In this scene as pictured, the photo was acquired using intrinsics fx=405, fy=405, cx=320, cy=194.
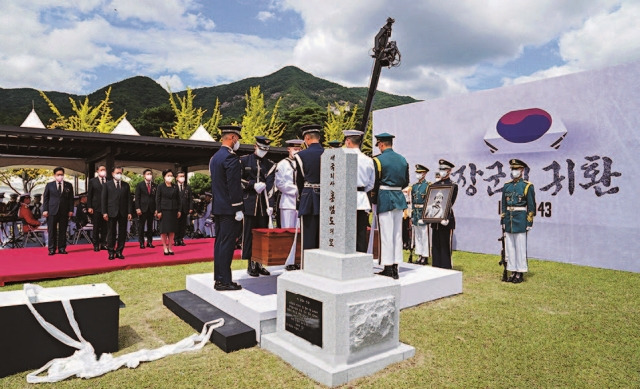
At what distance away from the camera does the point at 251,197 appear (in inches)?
244

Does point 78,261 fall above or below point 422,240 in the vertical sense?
below

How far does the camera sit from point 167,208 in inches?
369

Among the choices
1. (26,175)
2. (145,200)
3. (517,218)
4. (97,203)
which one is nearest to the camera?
(517,218)

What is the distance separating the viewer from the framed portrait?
7.90 meters

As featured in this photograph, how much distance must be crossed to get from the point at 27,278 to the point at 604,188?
11.6 metres

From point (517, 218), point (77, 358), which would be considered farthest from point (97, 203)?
point (517, 218)

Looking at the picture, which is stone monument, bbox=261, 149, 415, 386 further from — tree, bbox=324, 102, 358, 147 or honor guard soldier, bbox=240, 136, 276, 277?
tree, bbox=324, 102, 358, 147

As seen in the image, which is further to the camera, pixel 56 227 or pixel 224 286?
pixel 56 227

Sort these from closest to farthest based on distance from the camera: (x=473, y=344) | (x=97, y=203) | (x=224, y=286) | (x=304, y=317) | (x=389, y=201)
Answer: (x=304, y=317)
(x=473, y=344)
(x=224, y=286)
(x=389, y=201)
(x=97, y=203)

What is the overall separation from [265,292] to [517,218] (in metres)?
4.77

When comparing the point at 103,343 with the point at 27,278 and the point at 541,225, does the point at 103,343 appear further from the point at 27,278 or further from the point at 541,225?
the point at 541,225

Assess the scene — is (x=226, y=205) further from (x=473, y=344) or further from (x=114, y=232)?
(x=114, y=232)

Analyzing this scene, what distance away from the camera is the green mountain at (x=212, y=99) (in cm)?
4412

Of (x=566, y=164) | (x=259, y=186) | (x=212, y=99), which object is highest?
(x=212, y=99)
